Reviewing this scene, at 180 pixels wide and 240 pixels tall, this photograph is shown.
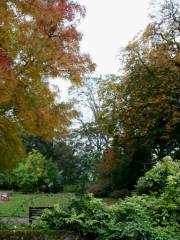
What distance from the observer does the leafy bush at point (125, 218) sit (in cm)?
788

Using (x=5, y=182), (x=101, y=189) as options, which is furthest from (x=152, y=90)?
(x=5, y=182)

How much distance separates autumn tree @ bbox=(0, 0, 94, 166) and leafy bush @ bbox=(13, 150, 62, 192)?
37352mm

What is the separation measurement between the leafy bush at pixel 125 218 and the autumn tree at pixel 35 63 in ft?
8.42

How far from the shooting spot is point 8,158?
1151cm

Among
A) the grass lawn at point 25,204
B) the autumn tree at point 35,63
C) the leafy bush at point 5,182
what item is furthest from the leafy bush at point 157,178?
the leafy bush at point 5,182

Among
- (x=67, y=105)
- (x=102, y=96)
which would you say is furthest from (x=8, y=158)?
(x=102, y=96)

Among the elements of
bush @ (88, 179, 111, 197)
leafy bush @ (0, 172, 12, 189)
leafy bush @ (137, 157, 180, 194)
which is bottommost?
leafy bush @ (137, 157, 180, 194)

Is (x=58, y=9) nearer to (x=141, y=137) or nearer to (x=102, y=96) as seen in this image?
(x=141, y=137)

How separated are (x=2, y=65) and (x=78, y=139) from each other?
45.8m

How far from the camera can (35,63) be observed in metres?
10.2

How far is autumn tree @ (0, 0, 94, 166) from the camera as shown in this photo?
32.5ft

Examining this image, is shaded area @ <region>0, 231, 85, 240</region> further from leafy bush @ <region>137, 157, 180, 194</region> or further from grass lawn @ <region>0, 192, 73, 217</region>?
leafy bush @ <region>137, 157, 180, 194</region>

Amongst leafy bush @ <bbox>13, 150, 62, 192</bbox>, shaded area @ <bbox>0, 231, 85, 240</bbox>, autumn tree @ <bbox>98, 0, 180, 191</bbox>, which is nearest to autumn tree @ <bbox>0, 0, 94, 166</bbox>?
shaded area @ <bbox>0, 231, 85, 240</bbox>

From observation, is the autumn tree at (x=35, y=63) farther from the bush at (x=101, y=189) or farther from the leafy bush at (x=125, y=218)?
the bush at (x=101, y=189)
